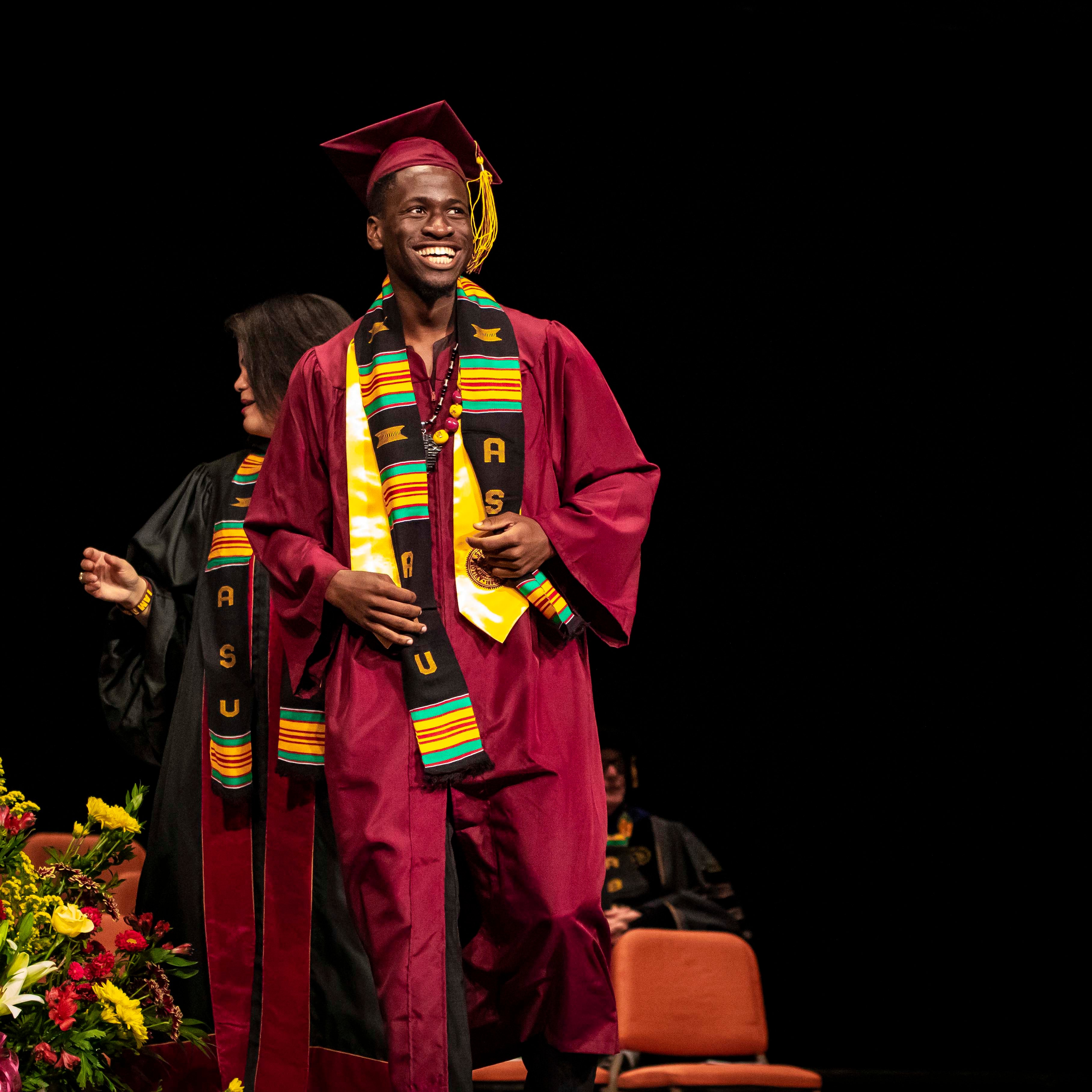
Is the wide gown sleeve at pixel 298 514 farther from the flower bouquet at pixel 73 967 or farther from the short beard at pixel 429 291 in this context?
the flower bouquet at pixel 73 967

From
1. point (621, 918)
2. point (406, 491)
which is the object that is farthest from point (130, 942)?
point (621, 918)

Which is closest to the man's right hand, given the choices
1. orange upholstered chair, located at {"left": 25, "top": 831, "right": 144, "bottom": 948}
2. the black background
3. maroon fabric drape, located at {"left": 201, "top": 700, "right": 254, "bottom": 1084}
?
maroon fabric drape, located at {"left": 201, "top": 700, "right": 254, "bottom": 1084}

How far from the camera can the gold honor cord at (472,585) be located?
84.2 inches

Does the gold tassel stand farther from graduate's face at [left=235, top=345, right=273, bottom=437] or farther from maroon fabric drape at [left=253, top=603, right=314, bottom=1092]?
maroon fabric drape at [left=253, top=603, right=314, bottom=1092]

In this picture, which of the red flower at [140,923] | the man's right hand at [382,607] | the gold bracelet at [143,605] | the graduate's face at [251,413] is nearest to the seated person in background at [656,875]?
the gold bracelet at [143,605]

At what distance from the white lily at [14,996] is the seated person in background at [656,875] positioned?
273cm

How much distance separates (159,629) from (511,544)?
1455mm

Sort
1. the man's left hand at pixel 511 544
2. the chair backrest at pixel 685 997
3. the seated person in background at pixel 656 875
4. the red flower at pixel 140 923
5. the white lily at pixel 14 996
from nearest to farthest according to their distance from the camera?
the white lily at pixel 14 996, the man's left hand at pixel 511 544, the red flower at pixel 140 923, the chair backrest at pixel 685 997, the seated person in background at pixel 656 875

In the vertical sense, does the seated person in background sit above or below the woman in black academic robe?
below

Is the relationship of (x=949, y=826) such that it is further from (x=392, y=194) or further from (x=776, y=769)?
(x=392, y=194)

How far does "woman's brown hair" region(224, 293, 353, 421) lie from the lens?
3090mm

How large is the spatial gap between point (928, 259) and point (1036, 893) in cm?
228

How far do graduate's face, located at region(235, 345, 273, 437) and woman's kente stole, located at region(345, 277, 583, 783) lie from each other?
32.3 inches

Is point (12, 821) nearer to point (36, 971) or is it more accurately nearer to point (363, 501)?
point (36, 971)
